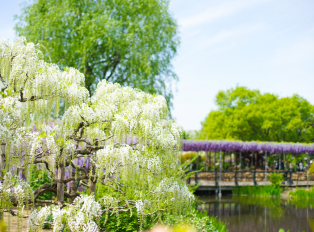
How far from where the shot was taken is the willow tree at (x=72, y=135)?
4270 millimetres

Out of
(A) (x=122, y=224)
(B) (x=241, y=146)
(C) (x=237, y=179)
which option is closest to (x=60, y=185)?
(A) (x=122, y=224)

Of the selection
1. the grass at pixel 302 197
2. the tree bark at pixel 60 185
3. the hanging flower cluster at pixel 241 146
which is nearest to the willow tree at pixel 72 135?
the tree bark at pixel 60 185

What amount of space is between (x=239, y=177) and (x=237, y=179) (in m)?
0.29

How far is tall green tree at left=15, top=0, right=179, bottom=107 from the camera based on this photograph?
44.9ft

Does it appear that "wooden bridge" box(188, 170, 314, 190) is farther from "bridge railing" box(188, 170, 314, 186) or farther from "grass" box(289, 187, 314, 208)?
"grass" box(289, 187, 314, 208)

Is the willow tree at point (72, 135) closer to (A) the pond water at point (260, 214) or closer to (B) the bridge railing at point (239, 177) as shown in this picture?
(A) the pond water at point (260, 214)

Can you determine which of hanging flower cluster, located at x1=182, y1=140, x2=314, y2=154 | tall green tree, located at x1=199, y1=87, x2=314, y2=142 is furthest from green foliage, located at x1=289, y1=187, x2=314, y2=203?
tall green tree, located at x1=199, y1=87, x2=314, y2=142

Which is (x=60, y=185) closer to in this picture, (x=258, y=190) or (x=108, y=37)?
(x=108, y=37)

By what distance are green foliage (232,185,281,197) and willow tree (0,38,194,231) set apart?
12556 millimetres

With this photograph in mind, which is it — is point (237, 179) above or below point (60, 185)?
below

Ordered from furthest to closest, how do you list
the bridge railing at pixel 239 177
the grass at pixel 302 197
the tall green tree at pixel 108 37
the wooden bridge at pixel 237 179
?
the bridge railing at pixel 239 177 < the wooden bridge at pixel 237 179 < the grass at pixel 302 197 < the tall green tree at pixel 108 37

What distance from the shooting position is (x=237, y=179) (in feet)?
63.2

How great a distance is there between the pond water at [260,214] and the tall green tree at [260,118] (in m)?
12.8

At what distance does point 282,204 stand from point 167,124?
1116 centimetres
